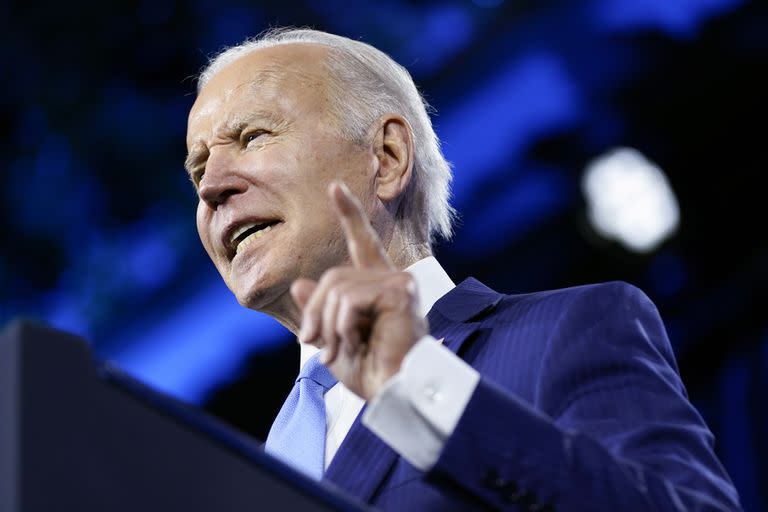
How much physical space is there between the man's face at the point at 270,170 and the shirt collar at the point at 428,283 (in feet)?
0.29

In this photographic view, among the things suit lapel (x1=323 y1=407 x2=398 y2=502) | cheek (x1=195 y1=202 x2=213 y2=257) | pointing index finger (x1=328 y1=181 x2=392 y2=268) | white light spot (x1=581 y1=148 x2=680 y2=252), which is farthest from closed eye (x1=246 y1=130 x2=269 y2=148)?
white light spot (x1=581 y1=148 x2=680 y2=252)

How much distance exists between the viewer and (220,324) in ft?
10.3

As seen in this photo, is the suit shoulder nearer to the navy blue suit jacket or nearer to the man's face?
the navy blue suit jacket

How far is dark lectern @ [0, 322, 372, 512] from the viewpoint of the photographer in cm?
63

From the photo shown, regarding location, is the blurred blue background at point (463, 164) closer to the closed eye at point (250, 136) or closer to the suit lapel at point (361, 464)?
the closed eye at point (250, 136)

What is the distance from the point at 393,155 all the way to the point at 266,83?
266 mm

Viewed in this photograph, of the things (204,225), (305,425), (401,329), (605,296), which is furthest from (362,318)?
(204,225)

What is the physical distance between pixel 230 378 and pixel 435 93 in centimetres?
102

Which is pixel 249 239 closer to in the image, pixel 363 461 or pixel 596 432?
pixel 363 461

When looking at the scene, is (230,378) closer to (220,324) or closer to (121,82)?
(220,324)

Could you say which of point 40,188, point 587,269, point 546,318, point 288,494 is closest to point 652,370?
point 546,318

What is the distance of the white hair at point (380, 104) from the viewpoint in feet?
6.42

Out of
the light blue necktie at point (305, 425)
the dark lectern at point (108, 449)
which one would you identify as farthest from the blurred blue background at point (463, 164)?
the dark lectern at point (108, 449)

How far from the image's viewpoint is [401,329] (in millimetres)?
982
